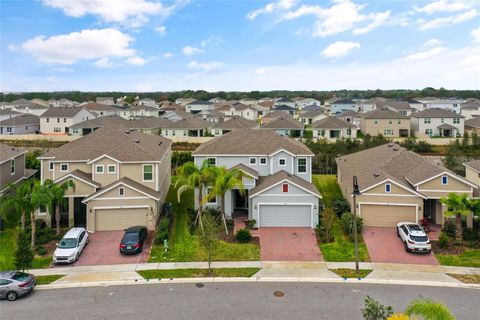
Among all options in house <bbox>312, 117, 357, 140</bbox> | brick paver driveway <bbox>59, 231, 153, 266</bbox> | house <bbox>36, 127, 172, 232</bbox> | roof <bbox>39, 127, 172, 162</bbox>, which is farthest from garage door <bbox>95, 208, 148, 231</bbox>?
house <bbox>312, 117, 357, 140</bbox>

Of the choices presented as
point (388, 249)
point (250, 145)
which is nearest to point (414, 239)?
point (388, 249)

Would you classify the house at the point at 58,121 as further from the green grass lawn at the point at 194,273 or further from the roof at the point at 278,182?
the green grass lawn at the point at 194,273

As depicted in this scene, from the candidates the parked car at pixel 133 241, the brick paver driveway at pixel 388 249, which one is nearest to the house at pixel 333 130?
the brick paver driveway at pixel 388 249

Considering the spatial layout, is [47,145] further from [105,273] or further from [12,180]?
[105,273]

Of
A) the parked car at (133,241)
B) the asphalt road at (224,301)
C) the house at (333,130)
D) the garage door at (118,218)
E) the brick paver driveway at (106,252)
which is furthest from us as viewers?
the house at (333,130)

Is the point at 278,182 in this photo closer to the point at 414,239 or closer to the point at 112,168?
the point at 414,239

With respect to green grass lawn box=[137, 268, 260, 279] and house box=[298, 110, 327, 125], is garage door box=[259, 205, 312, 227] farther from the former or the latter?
house box=[298, 110, 327, 125]
